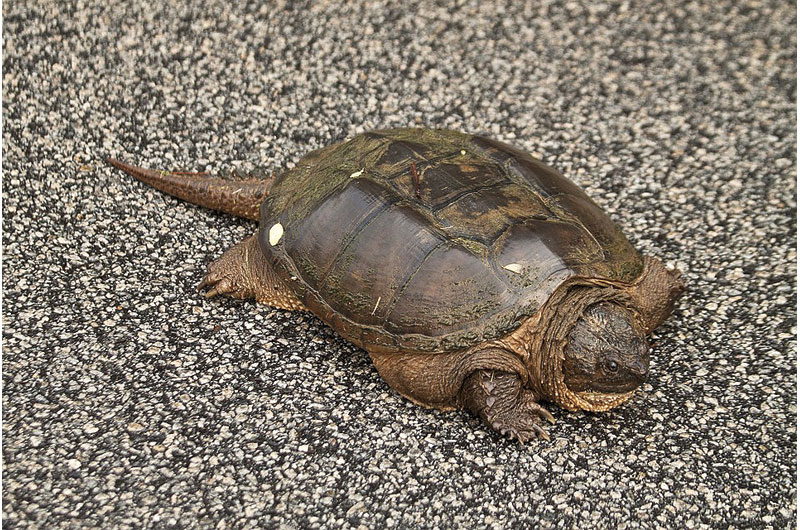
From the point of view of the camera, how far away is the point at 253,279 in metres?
4.14

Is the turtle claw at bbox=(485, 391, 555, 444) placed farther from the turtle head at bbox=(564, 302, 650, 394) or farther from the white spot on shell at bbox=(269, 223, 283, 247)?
the white spot on shell at bbox=(269, 223, 283, 247)

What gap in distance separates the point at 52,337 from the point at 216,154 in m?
1.69

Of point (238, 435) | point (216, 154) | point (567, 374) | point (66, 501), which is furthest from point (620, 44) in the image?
point (66, 501)

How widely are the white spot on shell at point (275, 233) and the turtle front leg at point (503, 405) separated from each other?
3.86 ft

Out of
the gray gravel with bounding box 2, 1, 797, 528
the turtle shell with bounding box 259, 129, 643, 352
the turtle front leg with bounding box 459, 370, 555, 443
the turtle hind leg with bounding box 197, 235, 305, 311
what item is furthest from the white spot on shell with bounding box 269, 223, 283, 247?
the turtle front leg with bounding box 459, 370, 555, 443

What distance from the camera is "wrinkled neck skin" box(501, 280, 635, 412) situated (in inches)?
136

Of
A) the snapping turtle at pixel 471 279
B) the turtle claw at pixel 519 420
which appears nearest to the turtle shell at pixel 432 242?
the snapping turtle at pixel 471 279

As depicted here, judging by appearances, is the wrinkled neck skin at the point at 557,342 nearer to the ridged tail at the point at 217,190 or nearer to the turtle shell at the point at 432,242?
the turtle shell at the point at 432,242

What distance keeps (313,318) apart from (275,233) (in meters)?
0.47

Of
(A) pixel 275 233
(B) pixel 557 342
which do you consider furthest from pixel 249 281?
(B) pixel 557 342

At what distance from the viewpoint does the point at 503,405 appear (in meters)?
3.49

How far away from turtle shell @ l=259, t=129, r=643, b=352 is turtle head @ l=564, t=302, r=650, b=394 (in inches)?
8.2

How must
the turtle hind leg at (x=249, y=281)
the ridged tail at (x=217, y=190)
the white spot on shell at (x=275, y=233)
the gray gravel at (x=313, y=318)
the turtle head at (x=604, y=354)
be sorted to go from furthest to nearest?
the ridged tail at (x=217, y=190) < the turtle hind leg at (x=249, y=281) < the white spot on shell at (x=275, y=233) < the turtle head at (x=604, y=354) < the gray gravel at (x=313, y=318)

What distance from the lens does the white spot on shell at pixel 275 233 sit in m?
4.00
